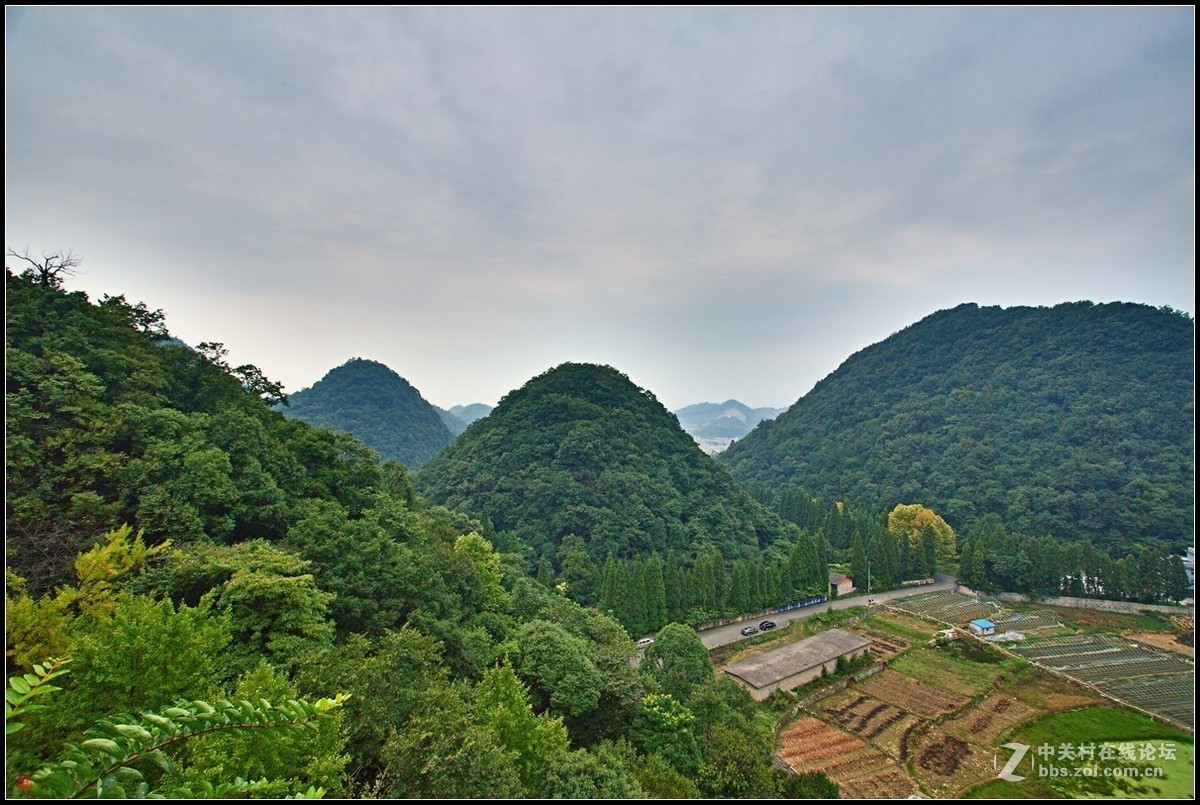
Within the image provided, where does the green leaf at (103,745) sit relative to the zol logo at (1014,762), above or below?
above

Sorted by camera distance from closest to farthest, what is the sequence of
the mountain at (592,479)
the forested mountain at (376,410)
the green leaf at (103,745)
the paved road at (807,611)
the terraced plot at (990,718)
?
the green leaf at (103,745) → the terraced plot at (990,718) → the paved road at (807,611) → the mountain at (592,479) → the forested mountain at (376,410)

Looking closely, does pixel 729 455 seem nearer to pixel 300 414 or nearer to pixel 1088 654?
pixel 1088 654

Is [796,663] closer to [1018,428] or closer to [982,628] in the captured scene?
[982,628]

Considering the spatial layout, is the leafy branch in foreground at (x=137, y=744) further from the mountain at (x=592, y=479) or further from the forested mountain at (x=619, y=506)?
the mountain at (x=592, y=479)

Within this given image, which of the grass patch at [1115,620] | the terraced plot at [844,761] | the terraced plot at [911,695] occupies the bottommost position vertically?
the terraced plot at [844,761]

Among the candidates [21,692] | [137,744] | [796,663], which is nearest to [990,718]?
[796,663]

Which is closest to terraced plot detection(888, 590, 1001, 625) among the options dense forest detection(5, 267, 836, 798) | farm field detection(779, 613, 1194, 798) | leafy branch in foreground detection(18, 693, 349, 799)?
farm field detection(779, 613, 1194, 798)

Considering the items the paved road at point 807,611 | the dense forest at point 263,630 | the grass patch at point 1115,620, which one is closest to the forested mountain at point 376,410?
the paved road at point 807,611
